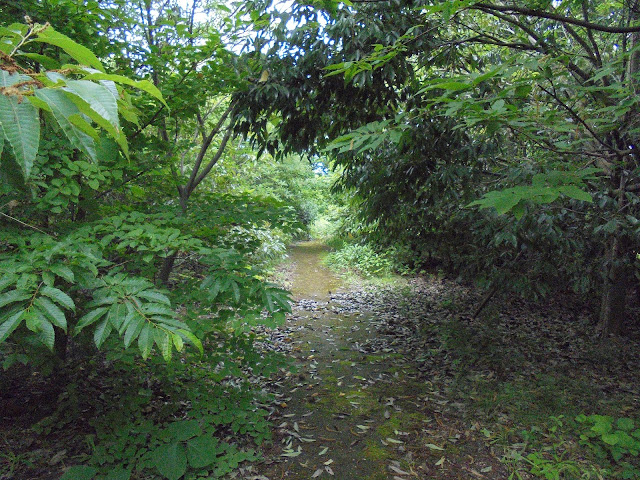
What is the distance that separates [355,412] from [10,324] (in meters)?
2.84

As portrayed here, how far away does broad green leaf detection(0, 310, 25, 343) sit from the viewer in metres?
1.14

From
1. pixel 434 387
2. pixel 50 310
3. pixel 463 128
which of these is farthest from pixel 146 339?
pixel 434 387

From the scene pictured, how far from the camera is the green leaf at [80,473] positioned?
216cm

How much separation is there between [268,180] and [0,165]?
1223 centimetres

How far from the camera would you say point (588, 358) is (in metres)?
4.20

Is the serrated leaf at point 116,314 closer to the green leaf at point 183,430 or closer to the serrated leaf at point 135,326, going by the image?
the serrated leaf at point 135,326

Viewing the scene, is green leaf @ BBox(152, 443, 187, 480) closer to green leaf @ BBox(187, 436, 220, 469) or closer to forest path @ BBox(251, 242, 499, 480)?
green leaf @ BBox(187, 436, 220, 469)

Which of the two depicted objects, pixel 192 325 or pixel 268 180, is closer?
pixel 192 325

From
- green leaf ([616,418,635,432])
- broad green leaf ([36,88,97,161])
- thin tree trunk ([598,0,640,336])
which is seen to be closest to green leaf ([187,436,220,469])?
broad green leaf ([36,88,97,161])

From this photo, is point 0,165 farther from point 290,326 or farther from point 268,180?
point 268,180

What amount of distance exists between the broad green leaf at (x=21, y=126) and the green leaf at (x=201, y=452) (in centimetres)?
237

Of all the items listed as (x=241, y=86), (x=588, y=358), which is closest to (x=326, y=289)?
(x=588, y=358)

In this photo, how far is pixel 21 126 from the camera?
0.58 m

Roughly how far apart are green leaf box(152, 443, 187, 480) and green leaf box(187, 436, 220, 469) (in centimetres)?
4
